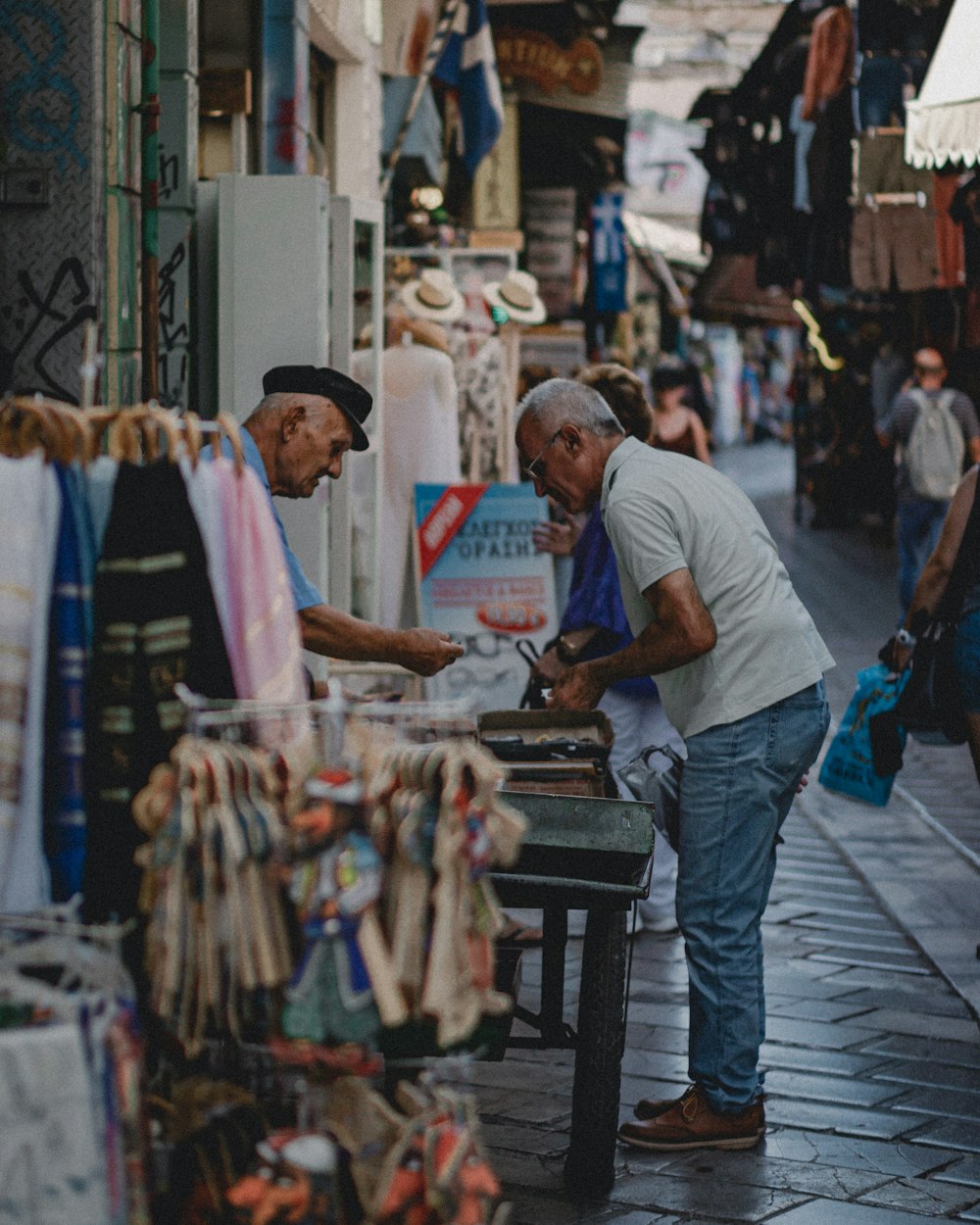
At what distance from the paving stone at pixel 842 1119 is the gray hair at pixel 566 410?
1940mm

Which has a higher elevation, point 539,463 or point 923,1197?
point 539,463

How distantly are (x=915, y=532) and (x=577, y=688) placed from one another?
1044cm

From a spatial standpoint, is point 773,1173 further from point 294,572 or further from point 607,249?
point 607,249

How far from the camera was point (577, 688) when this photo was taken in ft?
15.0

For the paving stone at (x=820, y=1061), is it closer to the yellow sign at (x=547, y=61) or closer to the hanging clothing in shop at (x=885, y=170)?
the hanging clothing in shop at (x=885, y=170)

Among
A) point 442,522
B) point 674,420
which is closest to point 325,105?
point 442,522

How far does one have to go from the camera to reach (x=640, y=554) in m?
4.25

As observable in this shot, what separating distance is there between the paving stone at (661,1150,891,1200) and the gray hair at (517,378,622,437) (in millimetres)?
1903

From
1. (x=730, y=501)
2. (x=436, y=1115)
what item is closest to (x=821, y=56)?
(x=730, y=501)

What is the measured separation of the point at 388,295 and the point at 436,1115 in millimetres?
7575

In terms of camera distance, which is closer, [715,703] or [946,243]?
[715,703]

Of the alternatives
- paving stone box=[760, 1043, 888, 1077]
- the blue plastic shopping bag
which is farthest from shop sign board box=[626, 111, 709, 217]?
paving stone box=[760, 1043, 888, 1077]

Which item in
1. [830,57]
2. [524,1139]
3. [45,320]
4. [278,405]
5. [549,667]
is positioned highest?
[830,57]

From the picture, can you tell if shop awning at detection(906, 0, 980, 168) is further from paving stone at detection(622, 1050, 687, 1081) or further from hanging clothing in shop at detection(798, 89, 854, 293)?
hanging clothing in shop at detection(798, 89, 854, 293)
